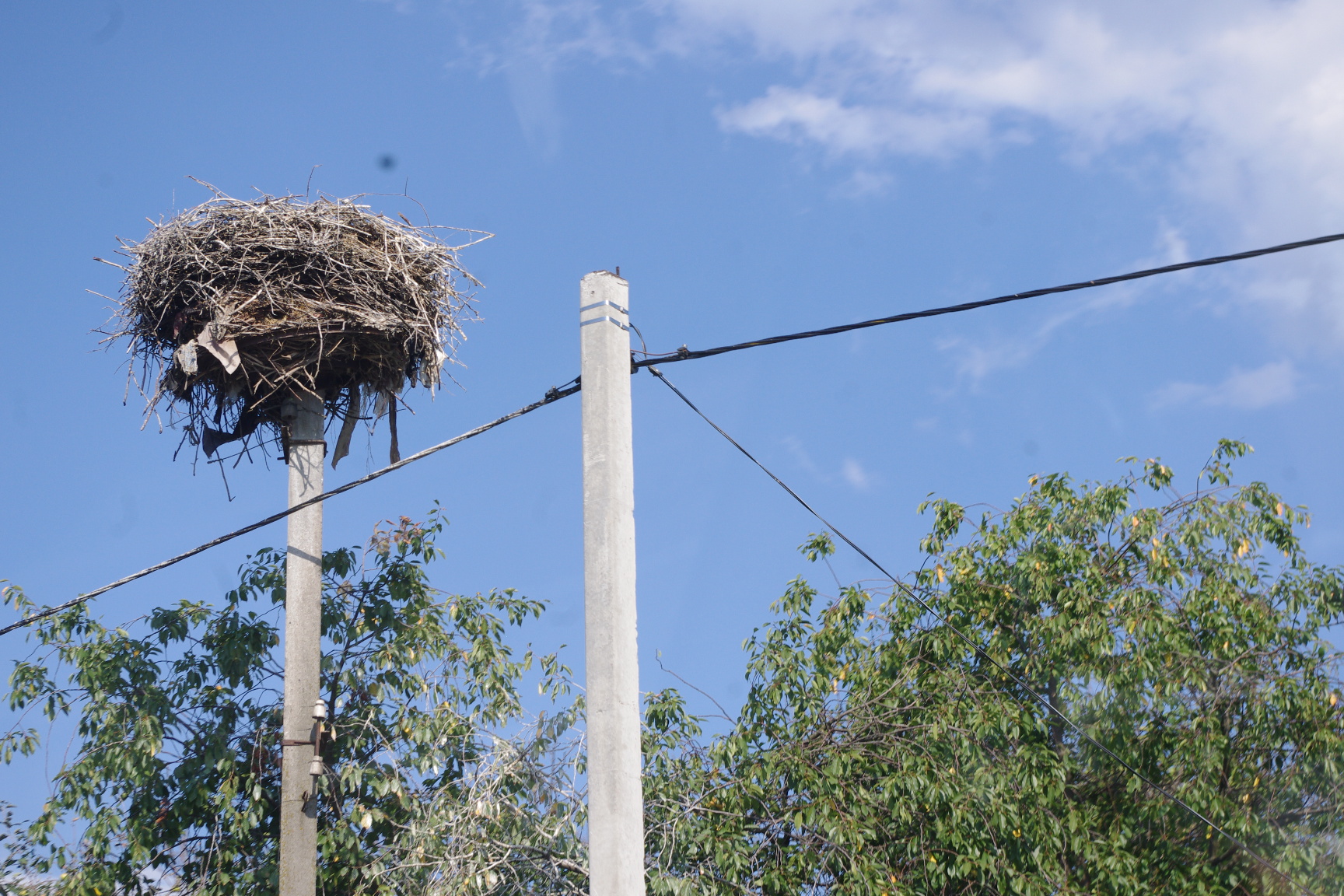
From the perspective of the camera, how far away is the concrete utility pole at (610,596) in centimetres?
471

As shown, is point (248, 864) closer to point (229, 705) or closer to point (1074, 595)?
point (229, 705)

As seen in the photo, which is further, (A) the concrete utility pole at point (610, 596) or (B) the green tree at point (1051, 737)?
(B) the green tree at point (1051, 737)

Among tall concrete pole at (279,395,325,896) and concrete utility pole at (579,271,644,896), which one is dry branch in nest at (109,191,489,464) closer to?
tall concrete pole at (279,395,325,896)

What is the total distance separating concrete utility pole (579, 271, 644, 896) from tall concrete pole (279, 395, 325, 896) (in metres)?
2.94

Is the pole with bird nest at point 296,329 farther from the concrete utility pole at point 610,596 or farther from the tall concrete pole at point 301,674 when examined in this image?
the concrete utility pole at point 610,596

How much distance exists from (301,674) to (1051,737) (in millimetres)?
5647

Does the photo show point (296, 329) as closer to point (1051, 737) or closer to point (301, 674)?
point (301, 674)

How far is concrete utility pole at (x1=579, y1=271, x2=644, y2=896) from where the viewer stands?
4.71 meters

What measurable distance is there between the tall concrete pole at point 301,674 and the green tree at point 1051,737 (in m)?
1.94

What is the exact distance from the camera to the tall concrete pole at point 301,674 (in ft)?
23.9

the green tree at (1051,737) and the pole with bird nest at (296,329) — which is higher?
the pole with bird nest at (296,329)

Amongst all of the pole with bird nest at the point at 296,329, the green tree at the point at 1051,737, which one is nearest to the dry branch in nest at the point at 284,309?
the pole with bird nest at the point at 296,329

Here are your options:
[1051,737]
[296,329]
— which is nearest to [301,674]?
[296,329]

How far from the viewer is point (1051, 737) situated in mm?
10148
